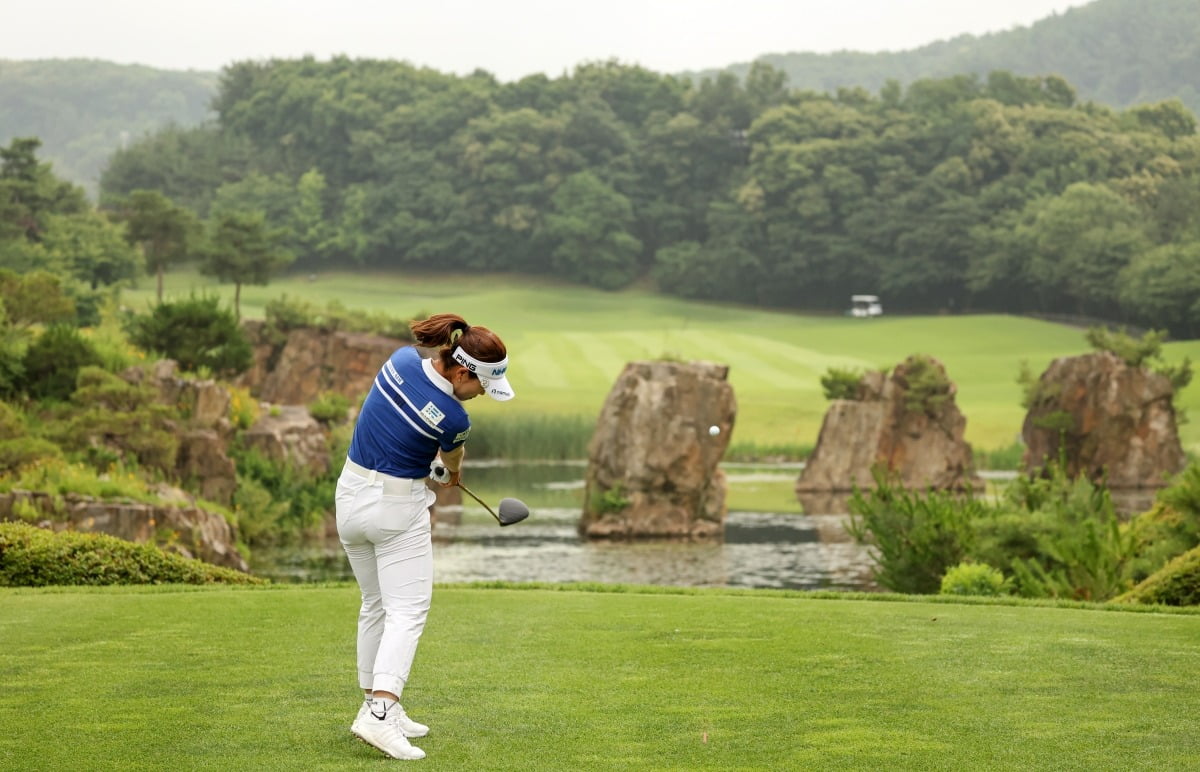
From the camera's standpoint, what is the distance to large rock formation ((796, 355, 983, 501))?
40344 mm

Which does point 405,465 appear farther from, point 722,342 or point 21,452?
point 722,342

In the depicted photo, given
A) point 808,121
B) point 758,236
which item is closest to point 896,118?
point 808,121

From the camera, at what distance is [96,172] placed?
185 meters

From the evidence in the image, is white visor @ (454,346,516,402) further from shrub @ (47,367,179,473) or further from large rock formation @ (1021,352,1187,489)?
large rock formation @ (1021,352,1187,489)

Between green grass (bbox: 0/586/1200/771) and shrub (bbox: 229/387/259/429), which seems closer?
green grass (bbox: 0/586/1200/771)

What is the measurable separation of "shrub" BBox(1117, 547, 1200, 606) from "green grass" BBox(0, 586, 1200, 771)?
1.49m

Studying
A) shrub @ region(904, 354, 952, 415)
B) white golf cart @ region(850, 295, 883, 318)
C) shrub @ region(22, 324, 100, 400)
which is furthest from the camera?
white golf cart @ region(850, 295, 883, 318)

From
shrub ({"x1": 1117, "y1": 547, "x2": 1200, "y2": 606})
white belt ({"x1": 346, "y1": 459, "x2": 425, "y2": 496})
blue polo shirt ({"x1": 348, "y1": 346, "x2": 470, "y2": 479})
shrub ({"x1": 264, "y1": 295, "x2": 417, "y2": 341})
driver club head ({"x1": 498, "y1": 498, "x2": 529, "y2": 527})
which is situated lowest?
shrub ({"x1": 264, "y1": 295, "x2": 417, "y2": 341})

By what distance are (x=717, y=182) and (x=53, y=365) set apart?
273 feet

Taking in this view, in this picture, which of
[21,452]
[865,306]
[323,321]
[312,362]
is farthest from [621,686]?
[865,306]

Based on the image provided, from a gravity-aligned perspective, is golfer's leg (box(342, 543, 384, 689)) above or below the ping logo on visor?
below

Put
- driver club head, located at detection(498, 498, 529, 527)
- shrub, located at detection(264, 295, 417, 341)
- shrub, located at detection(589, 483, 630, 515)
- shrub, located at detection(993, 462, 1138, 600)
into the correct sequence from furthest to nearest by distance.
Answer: shrub, located at detection(264, 295, 417, 341), shrub, located at detection(589, 483, 630, 515), shrub, located at detection(993, 462, 1138, 600), driver club head, located at detection(498, 498, 529, 527)

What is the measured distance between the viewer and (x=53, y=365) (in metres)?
25.8

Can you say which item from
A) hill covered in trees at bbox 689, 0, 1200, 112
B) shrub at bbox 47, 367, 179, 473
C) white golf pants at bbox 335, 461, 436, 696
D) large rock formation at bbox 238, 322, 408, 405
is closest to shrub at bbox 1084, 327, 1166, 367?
large rock formation at bbox 238, 322, 408, 405
